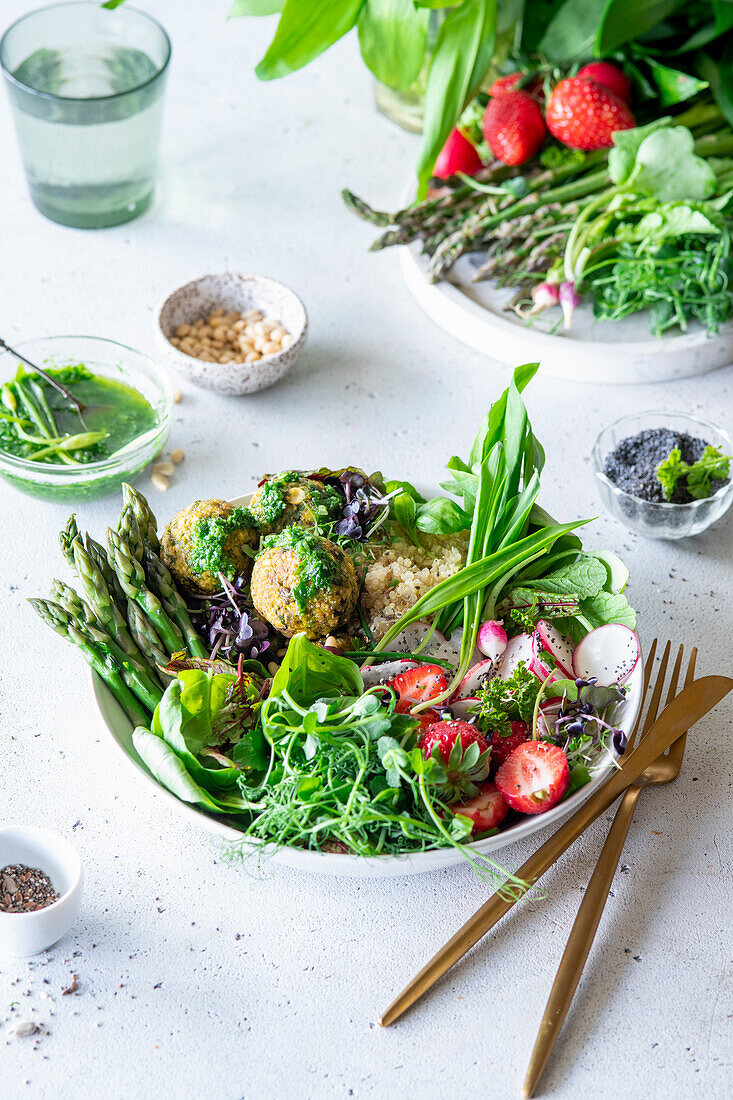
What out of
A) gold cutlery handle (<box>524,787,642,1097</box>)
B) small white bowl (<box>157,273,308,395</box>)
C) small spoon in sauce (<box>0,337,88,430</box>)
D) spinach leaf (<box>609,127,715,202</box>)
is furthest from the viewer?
spinach leaf (<box>609,127,715,202</box>)

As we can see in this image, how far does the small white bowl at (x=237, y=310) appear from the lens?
1.84 meters

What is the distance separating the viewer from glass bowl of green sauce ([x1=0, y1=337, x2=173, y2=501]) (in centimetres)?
164

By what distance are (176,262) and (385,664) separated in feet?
4.16

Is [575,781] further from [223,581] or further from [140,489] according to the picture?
[140,489]

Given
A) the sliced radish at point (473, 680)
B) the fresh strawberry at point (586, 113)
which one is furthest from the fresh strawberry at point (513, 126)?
the sliced radish at point (473, 680)

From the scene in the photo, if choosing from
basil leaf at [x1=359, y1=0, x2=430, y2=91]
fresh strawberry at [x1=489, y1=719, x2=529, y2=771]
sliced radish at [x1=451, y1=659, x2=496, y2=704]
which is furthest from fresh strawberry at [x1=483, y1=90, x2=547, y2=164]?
fresh strawberry at [x1=489, y1=719, x2=529, y2=771]

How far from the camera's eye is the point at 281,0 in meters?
2.06

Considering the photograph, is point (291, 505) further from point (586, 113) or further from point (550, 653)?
point (586, 113)

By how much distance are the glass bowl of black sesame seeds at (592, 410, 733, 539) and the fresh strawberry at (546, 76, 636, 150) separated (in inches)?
27.6

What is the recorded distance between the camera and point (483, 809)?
44.9 inches

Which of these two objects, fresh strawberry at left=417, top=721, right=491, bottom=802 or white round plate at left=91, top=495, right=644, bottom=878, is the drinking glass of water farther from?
fresh strawberry at left=417, top=721, right=491, bottom=802

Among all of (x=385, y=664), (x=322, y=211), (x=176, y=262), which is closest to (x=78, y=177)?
(x=176, y=262)

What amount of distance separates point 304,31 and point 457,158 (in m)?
0.41

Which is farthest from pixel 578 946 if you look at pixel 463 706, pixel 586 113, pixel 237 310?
pixel 586 113
